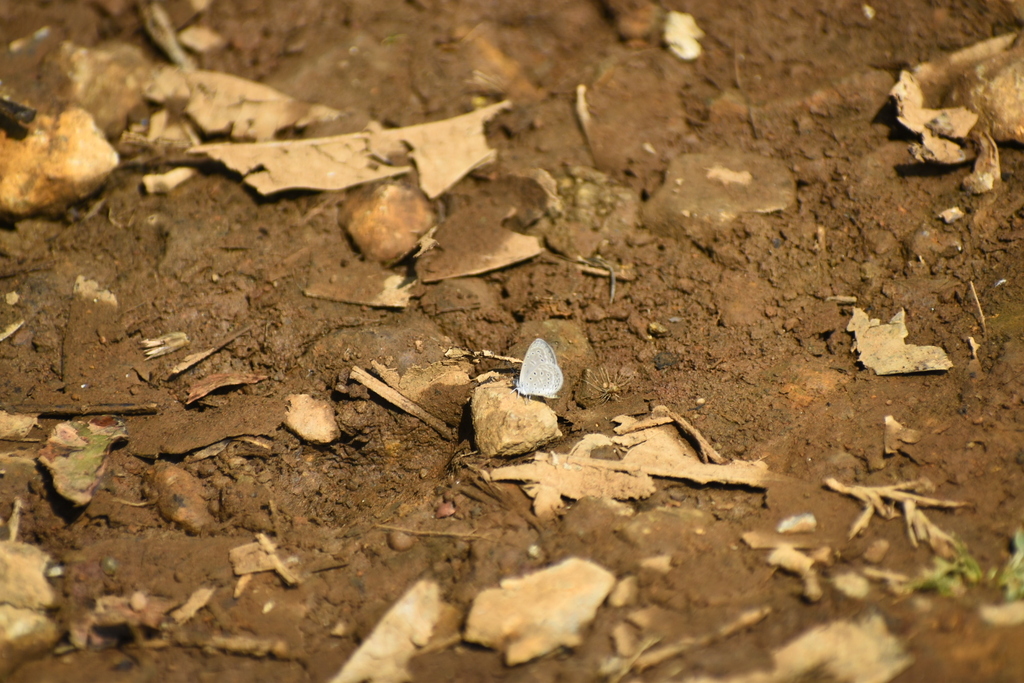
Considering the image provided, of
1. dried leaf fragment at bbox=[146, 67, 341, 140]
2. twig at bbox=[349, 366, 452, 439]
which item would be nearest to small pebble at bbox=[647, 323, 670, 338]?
twig at bbox=[349, 366, 452, 439]

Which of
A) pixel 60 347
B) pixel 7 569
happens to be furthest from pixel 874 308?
pixel 60 347

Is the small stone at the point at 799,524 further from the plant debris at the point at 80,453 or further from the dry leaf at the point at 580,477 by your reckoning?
the plant debris at the point at 80,453

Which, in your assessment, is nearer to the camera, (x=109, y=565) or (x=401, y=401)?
(x=109, y=565)

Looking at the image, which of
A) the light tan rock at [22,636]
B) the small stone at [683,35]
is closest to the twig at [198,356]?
the light tan rock at [22,636]

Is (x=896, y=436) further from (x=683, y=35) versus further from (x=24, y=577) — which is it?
(x=24, y=577)

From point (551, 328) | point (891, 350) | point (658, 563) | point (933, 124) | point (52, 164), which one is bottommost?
point (658, 563)

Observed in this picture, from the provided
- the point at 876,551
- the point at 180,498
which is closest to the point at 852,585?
the point at 876,551
